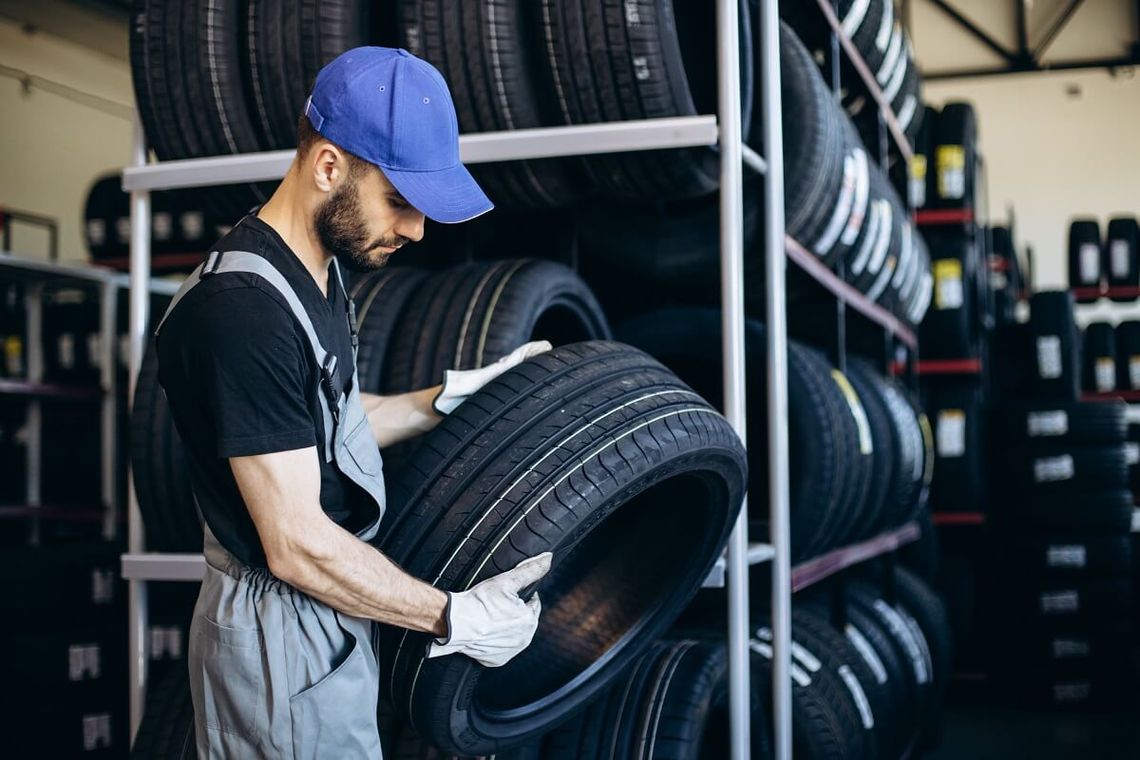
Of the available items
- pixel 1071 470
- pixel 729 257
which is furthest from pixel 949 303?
pixel 729 257

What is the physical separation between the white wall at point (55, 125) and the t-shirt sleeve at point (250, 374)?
10195 millimetres

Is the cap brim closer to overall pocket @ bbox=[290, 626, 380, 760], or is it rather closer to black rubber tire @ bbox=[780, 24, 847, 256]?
overall pocket @ bbox=[290, 626, 380, 760]

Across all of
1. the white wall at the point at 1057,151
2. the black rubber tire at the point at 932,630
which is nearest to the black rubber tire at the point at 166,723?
the black rubber tire at the point at 932,630

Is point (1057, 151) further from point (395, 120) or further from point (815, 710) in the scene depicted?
point (395, 120)

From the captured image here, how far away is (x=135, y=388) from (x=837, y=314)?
246 centimetres

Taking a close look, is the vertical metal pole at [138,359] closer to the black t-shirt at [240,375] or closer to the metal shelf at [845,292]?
the black t-shirt at [240,375]

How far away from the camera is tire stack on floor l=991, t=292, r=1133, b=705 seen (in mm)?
6590

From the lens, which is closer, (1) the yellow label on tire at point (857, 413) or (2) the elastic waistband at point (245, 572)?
(2) the elastic waistband at point (245, 572)

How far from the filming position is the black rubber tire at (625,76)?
2570 millimetres

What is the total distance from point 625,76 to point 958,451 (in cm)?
468

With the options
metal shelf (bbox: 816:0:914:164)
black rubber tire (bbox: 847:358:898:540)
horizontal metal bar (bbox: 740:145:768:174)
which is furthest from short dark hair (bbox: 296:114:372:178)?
black rubber tire (bbox: 847:358:898:540)

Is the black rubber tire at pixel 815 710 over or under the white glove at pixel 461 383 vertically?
under

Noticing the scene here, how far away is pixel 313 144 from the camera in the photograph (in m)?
1.94

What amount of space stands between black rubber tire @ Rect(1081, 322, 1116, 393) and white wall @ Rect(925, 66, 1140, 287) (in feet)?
13.9
